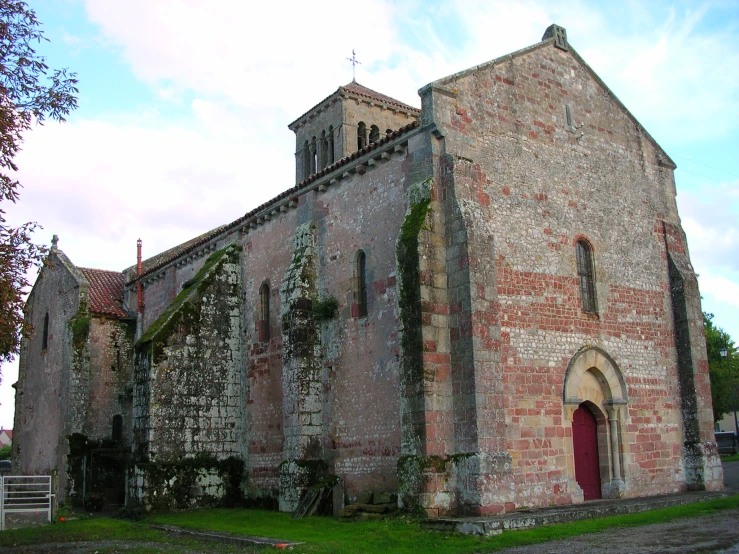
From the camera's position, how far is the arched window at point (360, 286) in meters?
18.1

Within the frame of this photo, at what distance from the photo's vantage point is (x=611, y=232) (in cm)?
1928

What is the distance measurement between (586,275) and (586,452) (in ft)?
14.2

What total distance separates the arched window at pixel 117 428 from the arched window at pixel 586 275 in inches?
705

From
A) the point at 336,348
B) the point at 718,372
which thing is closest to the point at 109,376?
the point at 336,348

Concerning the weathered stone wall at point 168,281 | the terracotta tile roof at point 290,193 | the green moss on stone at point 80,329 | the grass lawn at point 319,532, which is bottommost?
the grass lawn at point 319,532

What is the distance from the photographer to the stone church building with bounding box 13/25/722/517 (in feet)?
49.8

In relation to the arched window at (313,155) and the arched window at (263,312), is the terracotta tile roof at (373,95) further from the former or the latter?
the arched window at (263,312)

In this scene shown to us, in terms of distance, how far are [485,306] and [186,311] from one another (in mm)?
10145

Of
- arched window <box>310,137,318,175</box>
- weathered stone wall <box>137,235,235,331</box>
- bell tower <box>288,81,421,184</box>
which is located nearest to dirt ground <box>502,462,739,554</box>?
weathered stone wall <box>137,235,235,331</box>

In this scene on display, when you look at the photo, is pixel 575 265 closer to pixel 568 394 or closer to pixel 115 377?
pixel 568 394

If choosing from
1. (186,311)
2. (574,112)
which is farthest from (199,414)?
(574,112)

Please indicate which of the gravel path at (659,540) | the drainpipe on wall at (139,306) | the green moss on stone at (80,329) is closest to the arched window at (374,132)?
the drainpipe on wall at (139,306)

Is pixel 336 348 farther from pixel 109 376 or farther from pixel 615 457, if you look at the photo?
pixel 109 376

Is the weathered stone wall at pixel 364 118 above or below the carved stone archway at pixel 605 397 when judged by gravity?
above
